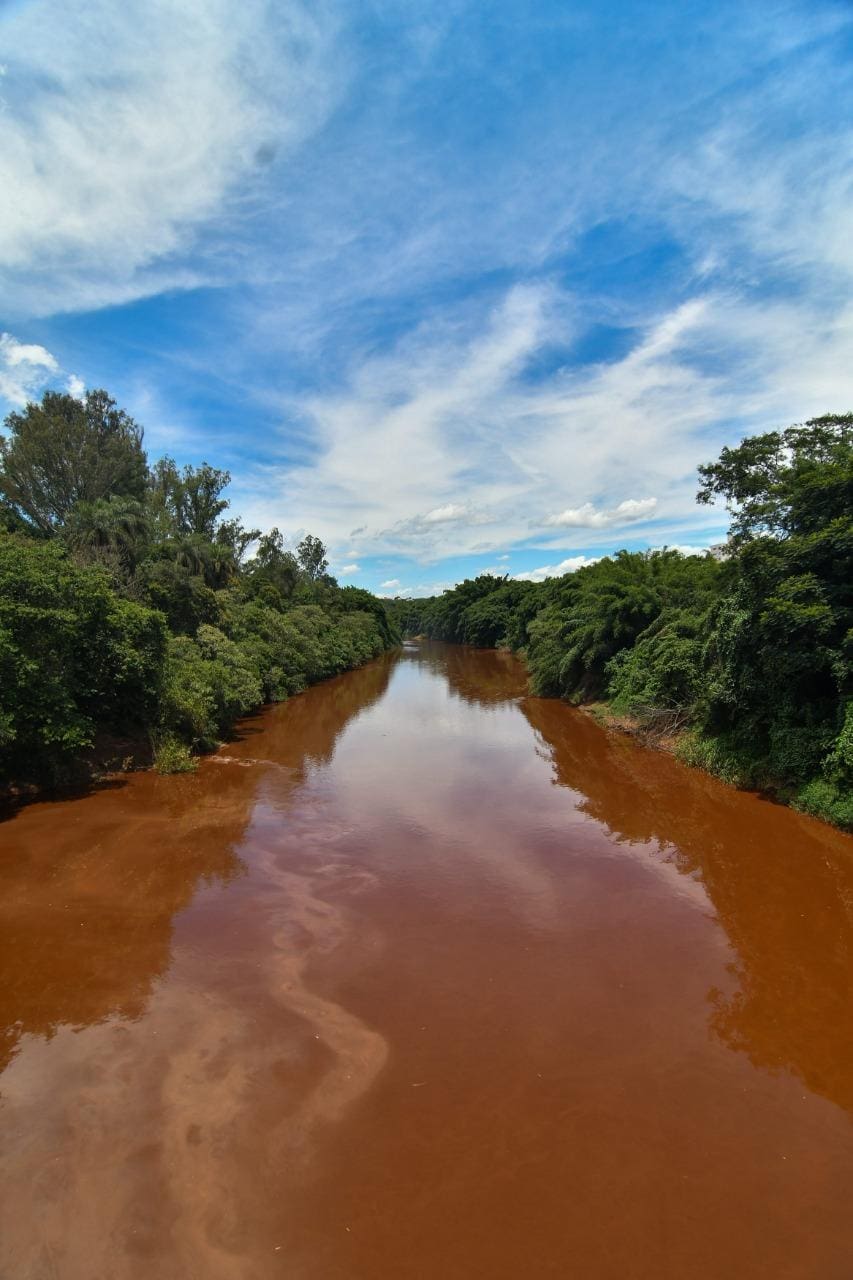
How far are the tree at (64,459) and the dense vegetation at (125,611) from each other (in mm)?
79

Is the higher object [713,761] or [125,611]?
[125,611]

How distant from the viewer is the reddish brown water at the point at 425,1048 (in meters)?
4.69

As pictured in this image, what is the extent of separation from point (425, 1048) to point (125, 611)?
1384 cm

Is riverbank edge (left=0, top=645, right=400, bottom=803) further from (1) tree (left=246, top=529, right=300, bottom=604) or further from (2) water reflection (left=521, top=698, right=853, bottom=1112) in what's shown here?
(1) tree (left=246, top=529, right=300, bottom=604)

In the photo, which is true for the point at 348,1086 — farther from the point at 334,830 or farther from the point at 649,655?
the point at 649,655

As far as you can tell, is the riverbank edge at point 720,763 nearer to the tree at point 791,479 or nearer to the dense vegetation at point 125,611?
the tree at point 791,479

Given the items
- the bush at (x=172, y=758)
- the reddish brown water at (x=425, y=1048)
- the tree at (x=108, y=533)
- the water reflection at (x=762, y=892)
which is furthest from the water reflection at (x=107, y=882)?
the tree at (x=108, y=533)

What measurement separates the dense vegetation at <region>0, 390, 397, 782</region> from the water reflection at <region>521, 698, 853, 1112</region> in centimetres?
1206

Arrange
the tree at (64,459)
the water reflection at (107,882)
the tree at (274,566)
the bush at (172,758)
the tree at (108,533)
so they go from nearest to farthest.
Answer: the water reflection at (107,882), the bush at (172,758), the tree at (108,533), the tree at (64,459), the tree at (274,566)

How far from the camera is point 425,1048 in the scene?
261 inches

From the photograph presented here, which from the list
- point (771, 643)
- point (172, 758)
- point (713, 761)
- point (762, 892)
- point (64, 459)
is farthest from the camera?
point (64, 459)

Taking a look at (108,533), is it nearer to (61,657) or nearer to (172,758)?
(172,758)

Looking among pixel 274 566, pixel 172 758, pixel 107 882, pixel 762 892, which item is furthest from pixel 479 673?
pixel 107 882

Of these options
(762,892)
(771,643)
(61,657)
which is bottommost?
(762,892)
